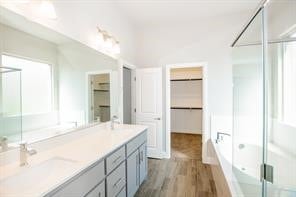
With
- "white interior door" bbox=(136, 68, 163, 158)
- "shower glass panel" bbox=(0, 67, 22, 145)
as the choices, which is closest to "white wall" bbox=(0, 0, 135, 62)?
"shower glass panel" bbox=(0, 67, 22, 145)

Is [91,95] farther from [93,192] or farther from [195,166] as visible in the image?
[195,166]

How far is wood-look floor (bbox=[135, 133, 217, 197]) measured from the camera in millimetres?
2426

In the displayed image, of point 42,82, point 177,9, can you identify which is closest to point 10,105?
point 42,82

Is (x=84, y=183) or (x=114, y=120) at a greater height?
(x=114, y=120)

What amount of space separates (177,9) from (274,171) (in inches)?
116

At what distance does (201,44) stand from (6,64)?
3316 mm

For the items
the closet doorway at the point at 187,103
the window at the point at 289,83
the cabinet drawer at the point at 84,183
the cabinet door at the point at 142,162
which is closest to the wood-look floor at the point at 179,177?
the cabinet door at the point at 142,162

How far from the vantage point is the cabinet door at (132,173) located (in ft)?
6.77

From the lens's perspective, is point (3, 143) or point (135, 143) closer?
point (3, 143)

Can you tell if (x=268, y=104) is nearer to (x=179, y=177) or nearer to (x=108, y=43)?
(x=179, y=177)

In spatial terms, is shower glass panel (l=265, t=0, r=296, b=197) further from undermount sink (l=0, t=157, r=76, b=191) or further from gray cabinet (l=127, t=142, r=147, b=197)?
undermount sink (l=0, t=157, r=76, b=191)

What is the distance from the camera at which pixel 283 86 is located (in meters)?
2.43

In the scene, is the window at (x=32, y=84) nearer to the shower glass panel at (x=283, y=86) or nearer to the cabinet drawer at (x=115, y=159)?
the cabinet drawer at (x=115, y=159)

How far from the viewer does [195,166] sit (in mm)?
3338
